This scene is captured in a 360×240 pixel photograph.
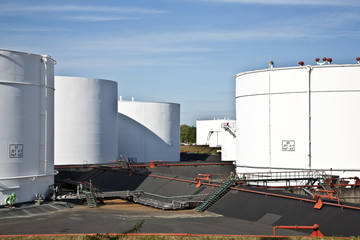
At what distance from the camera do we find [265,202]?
25453 mm

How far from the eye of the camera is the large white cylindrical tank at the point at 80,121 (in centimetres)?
4891

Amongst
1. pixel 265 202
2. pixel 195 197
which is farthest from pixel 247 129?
pixel 265 202

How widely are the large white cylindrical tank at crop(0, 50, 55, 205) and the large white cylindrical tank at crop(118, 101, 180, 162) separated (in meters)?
29.5

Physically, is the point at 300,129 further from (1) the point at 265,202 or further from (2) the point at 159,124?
(2) the point at 159,124

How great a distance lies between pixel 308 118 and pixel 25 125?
18947 mm

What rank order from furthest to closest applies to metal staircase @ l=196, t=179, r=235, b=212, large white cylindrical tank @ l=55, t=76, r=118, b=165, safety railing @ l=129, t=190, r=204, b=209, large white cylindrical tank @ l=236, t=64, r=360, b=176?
1. large white cylindrical tank @ l=55, t=76, r=118, b=165
2. large white cylindrical tank @ l=236, t=64, r=360, b=176
3. safety railing @ l=129, t=190, r=204, b=209
4. metal staircase @ l=196, t=179, r=235, b=212

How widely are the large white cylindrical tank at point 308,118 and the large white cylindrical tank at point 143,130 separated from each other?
26.1m

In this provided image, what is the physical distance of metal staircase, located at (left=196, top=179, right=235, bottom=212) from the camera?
27469mm

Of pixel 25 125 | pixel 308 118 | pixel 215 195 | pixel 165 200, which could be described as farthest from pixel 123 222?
pixel 308 118

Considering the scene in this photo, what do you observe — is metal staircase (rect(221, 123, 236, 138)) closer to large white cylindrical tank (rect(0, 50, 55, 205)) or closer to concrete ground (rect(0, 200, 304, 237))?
concrete ground (rect(0, 200, 304, 237))

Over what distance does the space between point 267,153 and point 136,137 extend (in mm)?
27819

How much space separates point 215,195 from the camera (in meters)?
28.2

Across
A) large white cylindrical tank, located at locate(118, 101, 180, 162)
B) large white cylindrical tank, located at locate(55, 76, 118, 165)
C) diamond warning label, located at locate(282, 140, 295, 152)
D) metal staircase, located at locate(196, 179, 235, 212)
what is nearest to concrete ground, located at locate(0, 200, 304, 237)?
metal staircase, located at locate(196, 179, 235, 212)

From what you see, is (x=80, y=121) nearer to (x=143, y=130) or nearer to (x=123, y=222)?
(x=143, y=130)
